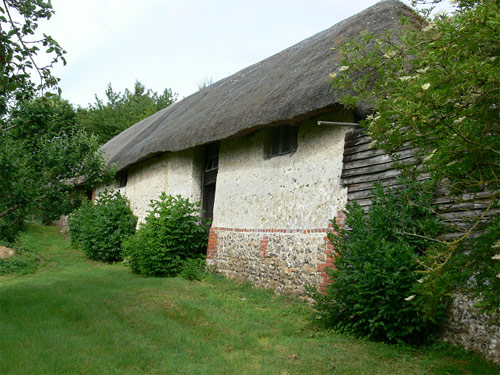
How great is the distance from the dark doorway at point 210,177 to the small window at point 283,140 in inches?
88.4

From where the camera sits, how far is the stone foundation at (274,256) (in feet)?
23.8

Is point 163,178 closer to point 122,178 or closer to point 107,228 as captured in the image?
point 107,228

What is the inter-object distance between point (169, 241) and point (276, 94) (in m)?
4.08

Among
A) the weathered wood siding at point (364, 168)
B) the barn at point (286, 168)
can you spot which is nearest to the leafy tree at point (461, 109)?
the barn at point (286, 168)

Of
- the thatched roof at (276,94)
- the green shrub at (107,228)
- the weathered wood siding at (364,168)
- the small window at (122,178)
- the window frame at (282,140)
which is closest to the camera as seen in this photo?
the weathered wood siding at (364,168)

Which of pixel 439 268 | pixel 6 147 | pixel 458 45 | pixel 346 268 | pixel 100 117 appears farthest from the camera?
pixel 100 117

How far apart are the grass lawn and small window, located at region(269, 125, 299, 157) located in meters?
2.59

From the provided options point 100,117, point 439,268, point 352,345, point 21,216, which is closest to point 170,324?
point 352,345

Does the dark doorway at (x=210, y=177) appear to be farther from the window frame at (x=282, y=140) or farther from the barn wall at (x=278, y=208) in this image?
the window frame at (x=282, y=140)

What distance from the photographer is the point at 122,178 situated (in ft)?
52.1

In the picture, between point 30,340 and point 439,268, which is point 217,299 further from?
point 439,268

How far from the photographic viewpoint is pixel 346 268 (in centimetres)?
573

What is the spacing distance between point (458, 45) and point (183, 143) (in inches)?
326

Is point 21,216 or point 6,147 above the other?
point 6,147
